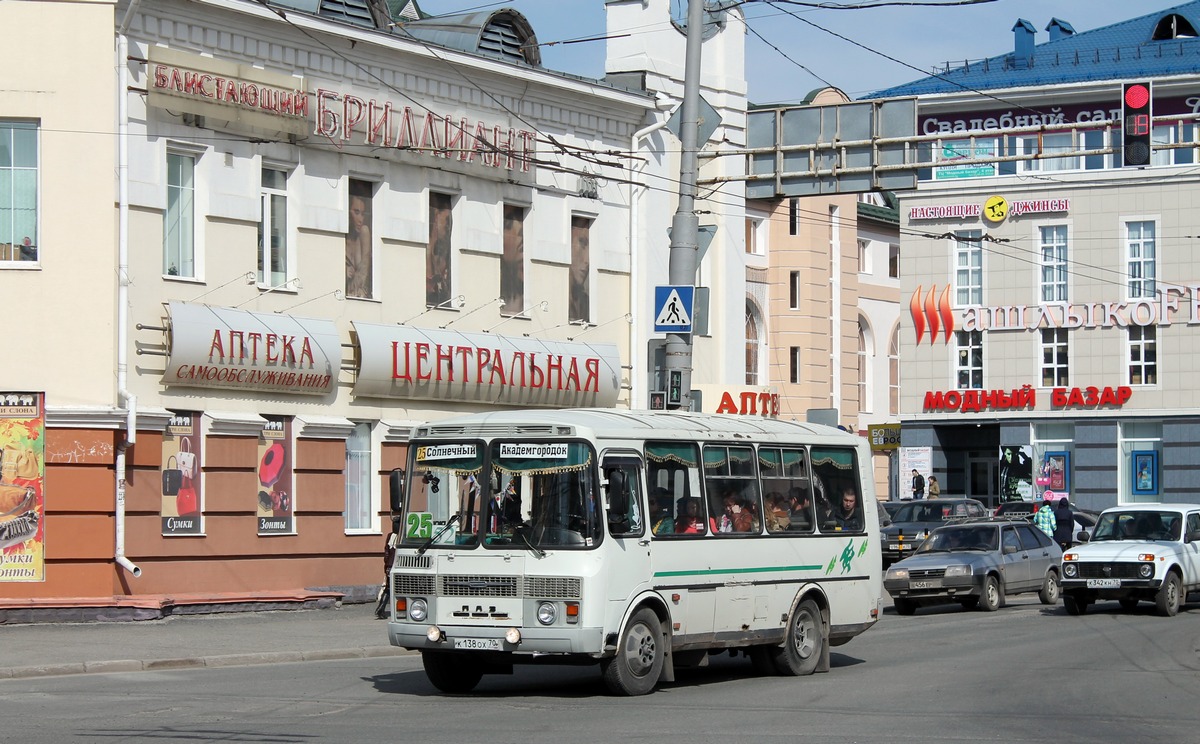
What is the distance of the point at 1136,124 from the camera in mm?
23406

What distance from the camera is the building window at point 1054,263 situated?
58.8 meters

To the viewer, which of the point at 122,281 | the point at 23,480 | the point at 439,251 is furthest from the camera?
the point at 439,251

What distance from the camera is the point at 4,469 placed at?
23.0 m

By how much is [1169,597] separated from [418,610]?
15934mm

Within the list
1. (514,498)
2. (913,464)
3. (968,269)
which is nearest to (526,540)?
(514,498)

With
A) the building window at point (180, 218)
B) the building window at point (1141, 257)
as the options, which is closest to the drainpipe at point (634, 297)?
the building window at point (180, 218)

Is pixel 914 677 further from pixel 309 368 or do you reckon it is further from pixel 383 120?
pixel 383 120

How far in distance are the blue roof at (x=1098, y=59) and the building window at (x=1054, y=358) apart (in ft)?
28.6

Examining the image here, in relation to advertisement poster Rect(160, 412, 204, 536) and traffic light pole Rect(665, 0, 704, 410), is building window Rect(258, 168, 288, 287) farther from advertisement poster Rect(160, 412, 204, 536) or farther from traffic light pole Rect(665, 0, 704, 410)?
traffic light pole Rect(665, 0, 704, 410)

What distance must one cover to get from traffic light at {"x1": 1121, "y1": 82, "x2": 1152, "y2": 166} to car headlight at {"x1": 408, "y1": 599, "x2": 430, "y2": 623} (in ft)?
42.3

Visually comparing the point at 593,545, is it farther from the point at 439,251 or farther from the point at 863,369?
the point at 863,369

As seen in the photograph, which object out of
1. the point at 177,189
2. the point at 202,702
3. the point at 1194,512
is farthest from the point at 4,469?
the point at 1194,512

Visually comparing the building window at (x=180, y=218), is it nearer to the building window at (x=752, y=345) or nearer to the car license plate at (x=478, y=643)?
the car license plate at (x=478, y=643)

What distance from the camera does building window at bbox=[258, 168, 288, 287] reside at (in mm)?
26562
